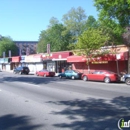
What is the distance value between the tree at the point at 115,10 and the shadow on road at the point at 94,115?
41.6ft

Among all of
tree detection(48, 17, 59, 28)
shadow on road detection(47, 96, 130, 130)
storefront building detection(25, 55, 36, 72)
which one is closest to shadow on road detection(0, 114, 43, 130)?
shadow on road detection(47, 96, 130, 130)

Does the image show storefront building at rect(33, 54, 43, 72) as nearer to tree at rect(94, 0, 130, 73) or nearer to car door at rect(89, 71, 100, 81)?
car door at rect(89, 71, 100, 81)

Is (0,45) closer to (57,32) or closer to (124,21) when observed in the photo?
(57,32)

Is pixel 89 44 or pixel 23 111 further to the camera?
pixel 89 44

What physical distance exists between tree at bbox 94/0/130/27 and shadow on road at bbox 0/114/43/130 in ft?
49.5

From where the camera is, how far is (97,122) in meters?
6.91

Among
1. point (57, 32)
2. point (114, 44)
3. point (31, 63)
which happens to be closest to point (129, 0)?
point (114, 44)

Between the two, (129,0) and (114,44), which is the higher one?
(129,0)

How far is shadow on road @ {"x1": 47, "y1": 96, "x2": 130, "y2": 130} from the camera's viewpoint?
6.53m

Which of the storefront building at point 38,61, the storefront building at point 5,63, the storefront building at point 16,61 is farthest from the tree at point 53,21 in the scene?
the storefront building at point 38,61

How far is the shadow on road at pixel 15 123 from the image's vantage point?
21.5ft

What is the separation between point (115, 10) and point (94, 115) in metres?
15.6

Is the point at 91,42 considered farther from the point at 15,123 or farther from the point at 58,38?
the point at 58,38

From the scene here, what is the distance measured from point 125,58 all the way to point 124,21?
4.96 metres
